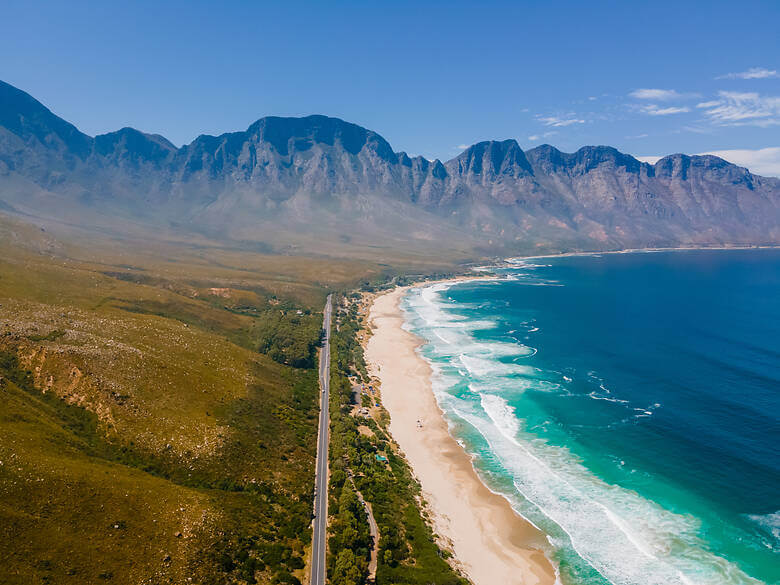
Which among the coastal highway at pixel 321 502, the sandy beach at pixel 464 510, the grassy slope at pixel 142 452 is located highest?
the grassy slope at pixel 142 452

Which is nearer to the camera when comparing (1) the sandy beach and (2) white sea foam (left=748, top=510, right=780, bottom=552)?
(1) the sandy beach

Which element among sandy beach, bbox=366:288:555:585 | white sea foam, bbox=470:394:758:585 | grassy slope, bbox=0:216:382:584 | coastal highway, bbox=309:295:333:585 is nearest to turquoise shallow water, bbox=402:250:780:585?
white sea foam, bbox=470:394:758:585

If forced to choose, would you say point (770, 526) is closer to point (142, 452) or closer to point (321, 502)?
point (321, 502)

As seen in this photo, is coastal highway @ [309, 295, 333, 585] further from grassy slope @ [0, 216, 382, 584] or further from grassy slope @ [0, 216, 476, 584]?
grassy slope @ [0, 216, 476, 584]

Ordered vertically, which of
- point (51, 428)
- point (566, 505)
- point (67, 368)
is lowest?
point (566, 505)

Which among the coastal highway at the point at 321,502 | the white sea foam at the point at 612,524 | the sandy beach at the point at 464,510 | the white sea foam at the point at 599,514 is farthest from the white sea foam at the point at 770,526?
the coastal highway at the point at 321,502

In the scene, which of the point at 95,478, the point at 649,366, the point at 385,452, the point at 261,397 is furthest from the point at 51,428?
the point at 649,366

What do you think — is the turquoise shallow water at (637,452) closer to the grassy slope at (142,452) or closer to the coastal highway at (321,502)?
the coastal highway at (321,502)

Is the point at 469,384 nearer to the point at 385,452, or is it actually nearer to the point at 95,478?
the point at 385,452
